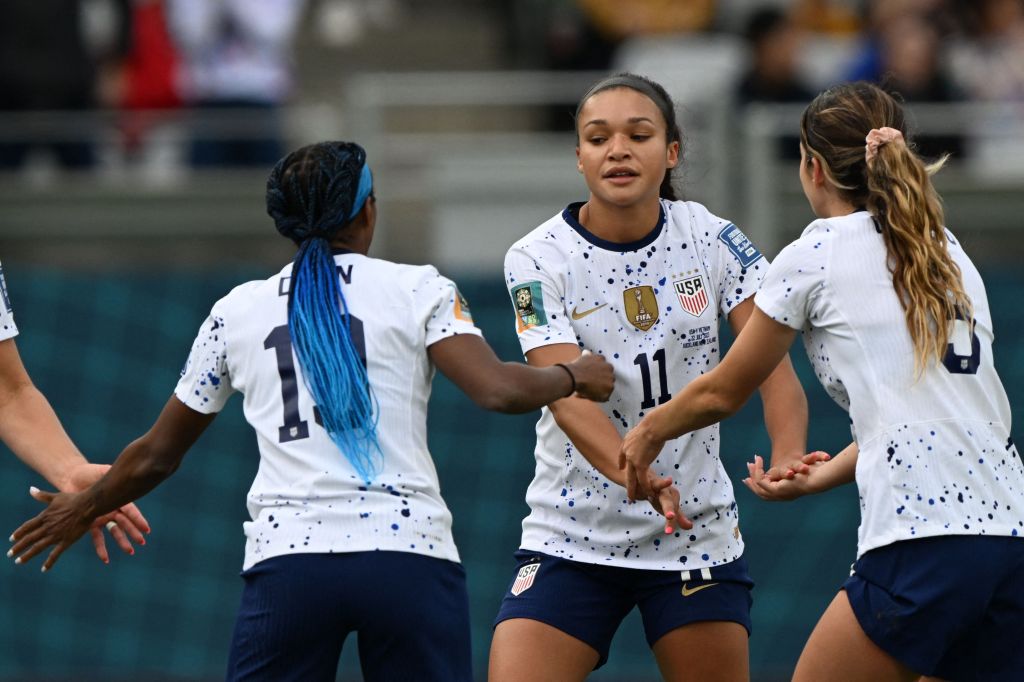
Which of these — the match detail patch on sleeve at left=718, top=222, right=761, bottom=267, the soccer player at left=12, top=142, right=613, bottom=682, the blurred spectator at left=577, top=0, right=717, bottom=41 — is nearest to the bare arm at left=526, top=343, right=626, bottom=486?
the soccer player at left=12, top=142, right=613, bottom=682

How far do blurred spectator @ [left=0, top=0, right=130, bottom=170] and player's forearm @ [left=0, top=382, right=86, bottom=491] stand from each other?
18.5 feet

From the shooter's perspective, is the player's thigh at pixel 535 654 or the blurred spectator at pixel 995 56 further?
the blurred spectator at pixel 995 56

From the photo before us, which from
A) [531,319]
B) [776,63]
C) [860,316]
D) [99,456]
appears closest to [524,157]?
[776,63]

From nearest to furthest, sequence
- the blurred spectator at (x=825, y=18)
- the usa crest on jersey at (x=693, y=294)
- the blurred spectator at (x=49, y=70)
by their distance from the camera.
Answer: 1. the usa crest on jersey at (x=693, y=294)
2. the blurred spectator at (x=49, y=70)
3. the blurred spectator at (x=825, y=18)

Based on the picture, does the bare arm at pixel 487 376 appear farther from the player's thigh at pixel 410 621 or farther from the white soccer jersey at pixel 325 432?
the player's thigh at pixel 410 621

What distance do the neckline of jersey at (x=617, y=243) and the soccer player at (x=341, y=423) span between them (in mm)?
647

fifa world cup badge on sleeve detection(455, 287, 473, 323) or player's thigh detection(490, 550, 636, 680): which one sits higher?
fifa world cup badge on sleeve detection(455, 287, 473, 323)

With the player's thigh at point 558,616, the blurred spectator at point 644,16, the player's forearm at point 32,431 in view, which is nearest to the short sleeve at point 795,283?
the player's thigh at point 558,616

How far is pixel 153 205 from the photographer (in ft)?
34.7

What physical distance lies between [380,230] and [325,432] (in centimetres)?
646

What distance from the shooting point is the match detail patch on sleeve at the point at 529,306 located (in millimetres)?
5117

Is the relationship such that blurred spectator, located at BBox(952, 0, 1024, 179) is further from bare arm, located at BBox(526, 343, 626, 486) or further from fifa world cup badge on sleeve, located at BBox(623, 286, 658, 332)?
bare arm, located at BBox(526, 343, 626, 486)

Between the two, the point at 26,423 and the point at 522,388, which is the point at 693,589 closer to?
the point at 522,388

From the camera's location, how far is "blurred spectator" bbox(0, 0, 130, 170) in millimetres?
10648
